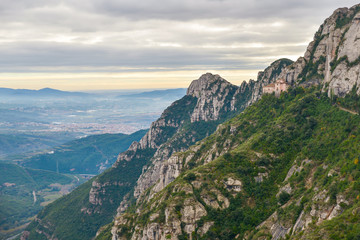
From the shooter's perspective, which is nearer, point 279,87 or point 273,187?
point 273,187

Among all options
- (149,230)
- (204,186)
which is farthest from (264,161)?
(149,230)

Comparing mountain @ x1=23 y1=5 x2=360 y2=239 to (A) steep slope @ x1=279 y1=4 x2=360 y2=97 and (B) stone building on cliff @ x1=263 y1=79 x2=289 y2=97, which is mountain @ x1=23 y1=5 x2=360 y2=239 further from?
(B) stone building on cliff @ x1=263 y1=79 x2=289 y2=97

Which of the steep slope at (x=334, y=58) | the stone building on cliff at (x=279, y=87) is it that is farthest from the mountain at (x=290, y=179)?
the stone building on cliff at (x=279, y=87)

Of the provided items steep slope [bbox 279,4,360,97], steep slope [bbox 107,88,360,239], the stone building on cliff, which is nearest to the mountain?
steep slope [bbox 107,88,360,239]

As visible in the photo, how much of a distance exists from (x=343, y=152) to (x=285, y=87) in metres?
78.6

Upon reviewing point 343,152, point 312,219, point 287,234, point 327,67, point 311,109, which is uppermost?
point 327,67

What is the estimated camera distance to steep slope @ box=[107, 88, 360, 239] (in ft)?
279

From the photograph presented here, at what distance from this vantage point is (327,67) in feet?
494

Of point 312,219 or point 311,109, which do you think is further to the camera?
point 311,109

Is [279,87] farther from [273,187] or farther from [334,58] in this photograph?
[273,187]

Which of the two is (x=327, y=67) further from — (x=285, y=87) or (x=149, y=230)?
(x=149, y=230)

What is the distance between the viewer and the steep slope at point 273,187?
85062 millimetres

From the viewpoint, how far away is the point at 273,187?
11181cm

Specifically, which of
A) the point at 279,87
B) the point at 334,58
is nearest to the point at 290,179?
the point at 334,58
